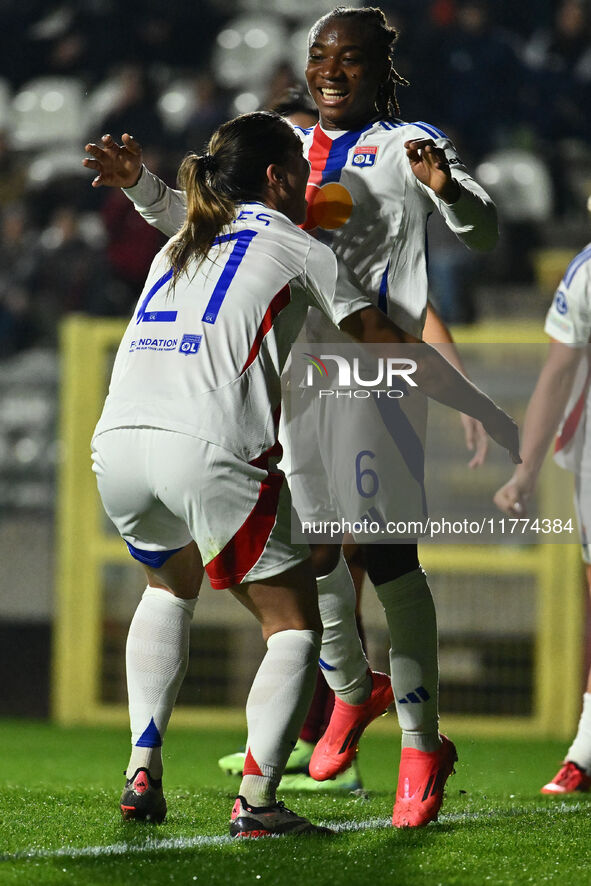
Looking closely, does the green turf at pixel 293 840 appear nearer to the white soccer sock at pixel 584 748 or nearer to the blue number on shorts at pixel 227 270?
the white soccer sock at pixel 584 748

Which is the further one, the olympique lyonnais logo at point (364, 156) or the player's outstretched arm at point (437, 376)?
the olympique lyonnais logo at point (364, 156)

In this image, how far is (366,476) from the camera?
111 inches

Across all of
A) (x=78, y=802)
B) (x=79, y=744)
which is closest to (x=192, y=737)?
(x=79, y=744)

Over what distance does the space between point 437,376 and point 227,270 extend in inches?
19.7

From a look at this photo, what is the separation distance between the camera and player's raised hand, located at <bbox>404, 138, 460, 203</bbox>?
8.54 ft

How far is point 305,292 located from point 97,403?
3.63 meters

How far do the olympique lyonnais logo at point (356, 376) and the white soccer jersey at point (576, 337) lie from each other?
1041mm

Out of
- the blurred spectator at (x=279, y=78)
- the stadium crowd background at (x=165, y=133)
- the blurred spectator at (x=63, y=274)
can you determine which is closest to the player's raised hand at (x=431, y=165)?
the stadium crowd background at (x=165, y=133)

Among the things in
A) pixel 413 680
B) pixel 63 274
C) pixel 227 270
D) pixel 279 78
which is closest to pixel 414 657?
pixel 413 680

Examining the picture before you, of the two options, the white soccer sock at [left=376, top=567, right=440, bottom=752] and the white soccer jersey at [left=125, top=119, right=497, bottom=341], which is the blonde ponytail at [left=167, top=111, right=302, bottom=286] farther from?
the white soccer sock at [left=376, top=567, right=440, bottom=752]

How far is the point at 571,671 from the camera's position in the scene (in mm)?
5570

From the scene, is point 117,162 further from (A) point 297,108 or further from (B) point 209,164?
(A) point 297,108

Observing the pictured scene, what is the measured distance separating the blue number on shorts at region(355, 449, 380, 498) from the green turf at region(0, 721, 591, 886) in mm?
749

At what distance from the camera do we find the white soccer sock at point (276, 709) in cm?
235
